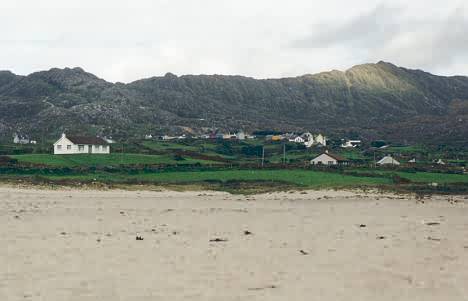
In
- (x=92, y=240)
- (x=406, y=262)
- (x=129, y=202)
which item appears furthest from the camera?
(x=129, y=202)

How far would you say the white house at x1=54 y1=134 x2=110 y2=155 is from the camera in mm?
111375

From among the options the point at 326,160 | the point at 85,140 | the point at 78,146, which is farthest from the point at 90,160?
the point at 326,160

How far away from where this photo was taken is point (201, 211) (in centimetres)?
3681

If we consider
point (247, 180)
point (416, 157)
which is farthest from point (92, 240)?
point (416, 157)

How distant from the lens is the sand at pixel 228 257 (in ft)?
43.8

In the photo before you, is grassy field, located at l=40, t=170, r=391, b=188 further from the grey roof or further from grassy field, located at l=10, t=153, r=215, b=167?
the grey roof

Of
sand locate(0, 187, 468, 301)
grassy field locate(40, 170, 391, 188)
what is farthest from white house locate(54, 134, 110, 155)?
sand locate(0, 187, 468, 301)

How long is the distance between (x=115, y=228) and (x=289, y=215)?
12988 millimetres

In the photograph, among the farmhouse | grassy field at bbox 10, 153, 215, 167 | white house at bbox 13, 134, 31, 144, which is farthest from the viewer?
white house at bbox 13, 134, 31, 144

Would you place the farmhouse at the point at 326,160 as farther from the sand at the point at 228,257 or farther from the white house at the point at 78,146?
the sand at the point at 228,257

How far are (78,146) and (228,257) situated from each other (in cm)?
10021

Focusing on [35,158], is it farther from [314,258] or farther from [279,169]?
[314,258]

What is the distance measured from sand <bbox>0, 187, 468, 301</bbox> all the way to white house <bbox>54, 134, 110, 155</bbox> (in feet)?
266

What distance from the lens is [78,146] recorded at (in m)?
113
